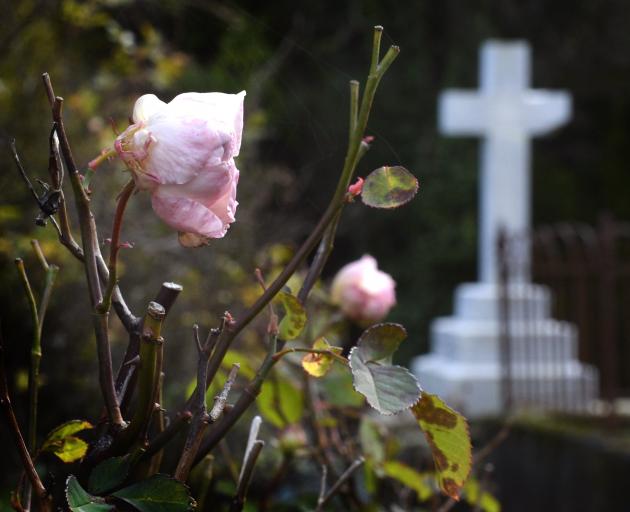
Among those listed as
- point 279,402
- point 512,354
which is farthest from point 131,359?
point 512,354

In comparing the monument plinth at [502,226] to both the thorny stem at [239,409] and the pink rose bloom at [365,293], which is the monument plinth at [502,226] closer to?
the pink rose bloom at [365,293]

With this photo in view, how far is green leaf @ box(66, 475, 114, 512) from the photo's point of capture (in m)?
0.41

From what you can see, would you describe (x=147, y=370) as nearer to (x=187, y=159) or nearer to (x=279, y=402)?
(x=187, y=159)

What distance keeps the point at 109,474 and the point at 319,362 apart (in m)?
0.14

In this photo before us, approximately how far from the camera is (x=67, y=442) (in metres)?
0.50

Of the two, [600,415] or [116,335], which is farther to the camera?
[600,415]

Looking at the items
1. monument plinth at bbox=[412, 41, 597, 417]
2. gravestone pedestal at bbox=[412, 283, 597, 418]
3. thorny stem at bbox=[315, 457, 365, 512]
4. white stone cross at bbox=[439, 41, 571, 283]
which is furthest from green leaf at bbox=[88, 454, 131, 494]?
white stone cross at bbox=[439, 41, 571, 283]

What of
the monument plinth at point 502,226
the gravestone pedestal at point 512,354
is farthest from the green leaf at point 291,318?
the monument plinth at point 502,226

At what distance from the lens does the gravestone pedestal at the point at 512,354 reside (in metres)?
5.30

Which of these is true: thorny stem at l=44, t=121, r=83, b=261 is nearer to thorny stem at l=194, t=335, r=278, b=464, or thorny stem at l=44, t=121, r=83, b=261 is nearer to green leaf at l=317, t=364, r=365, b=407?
thorny stem at l=194, t=335, r=278, b=464

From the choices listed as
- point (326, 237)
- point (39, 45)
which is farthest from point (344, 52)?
point (326, 237)

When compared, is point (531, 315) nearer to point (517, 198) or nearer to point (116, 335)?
point (517, 198)

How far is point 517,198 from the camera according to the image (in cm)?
576

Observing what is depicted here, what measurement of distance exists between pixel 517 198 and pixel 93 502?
551 centimetres
